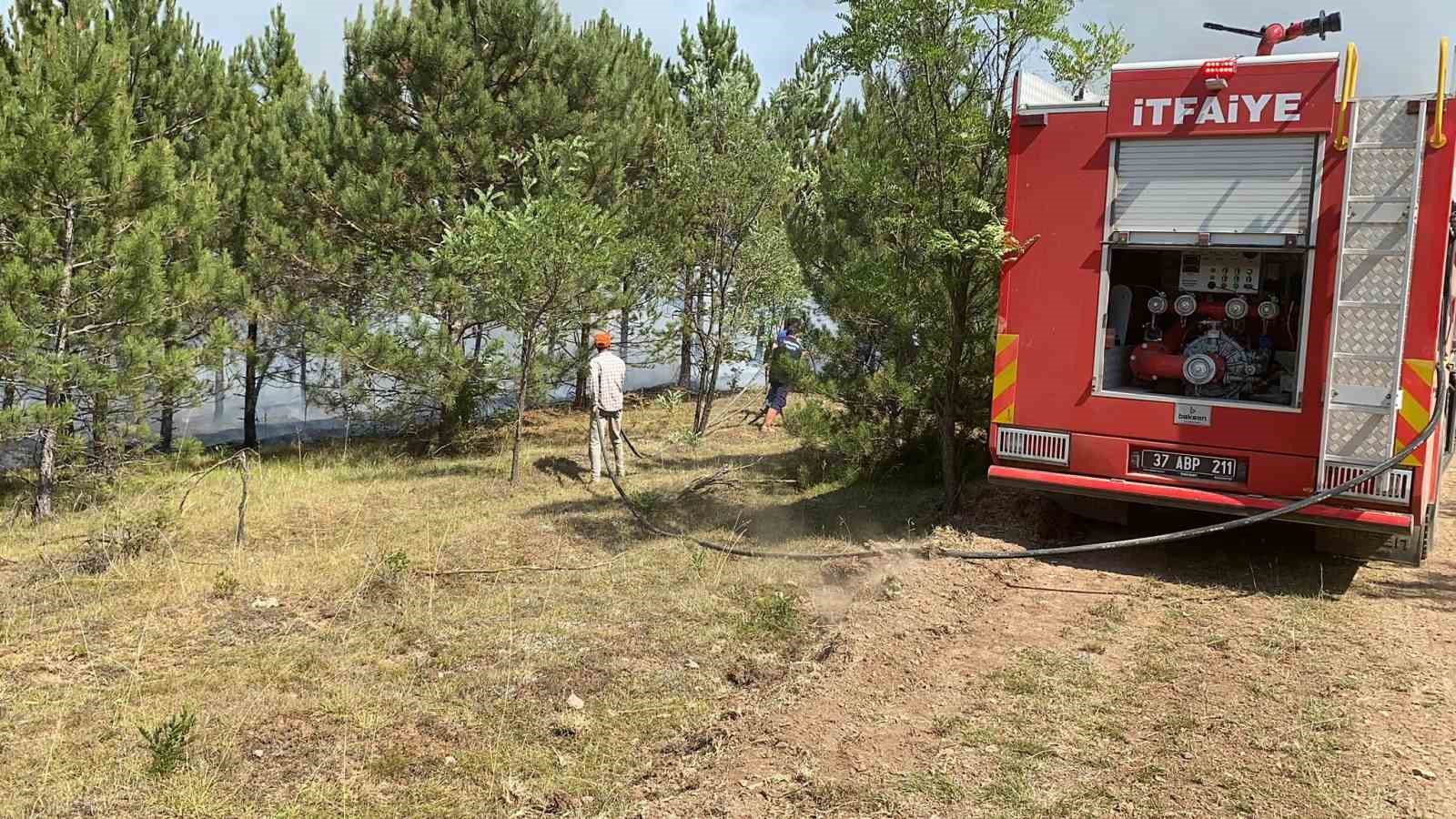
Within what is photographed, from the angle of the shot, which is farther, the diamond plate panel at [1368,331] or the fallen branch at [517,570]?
the fallen branch at [517,570]

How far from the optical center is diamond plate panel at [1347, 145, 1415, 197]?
233 inches

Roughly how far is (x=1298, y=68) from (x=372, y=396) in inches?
490

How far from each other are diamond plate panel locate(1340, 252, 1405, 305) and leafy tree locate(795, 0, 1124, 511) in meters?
2.11

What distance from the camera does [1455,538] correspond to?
8430mm

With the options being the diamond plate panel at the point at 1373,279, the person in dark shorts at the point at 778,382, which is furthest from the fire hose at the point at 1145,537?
the person in dark shorts at the point at 778,382

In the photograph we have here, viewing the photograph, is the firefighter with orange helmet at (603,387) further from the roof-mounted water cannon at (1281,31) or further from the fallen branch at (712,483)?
the roof-mounted water cannon at (1281,31)

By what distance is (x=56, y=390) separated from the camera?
1130cm

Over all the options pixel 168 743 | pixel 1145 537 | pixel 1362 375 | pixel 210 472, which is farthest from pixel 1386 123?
pixel 210 472

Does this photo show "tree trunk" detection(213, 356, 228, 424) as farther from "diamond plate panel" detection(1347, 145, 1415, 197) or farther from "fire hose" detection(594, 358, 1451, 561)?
"diamond plate panel" detection(1347, 145, 1415, 197)

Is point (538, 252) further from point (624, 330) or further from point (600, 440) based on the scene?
point (624, 330)

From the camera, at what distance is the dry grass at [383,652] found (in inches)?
172

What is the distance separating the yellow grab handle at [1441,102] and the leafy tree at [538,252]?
828cm

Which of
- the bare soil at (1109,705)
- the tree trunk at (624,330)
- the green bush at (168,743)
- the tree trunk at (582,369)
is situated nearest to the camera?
the bare soil at (1109,705)

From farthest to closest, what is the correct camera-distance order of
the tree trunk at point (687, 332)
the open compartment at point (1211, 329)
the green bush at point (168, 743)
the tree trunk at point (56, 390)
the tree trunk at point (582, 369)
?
the tree trunk at point (687, 332)
the tree trunk at point (582, 369)
the tree trunk at point (56, 390)
the open compartment at point (1211, 329)
the green bush at point (168, 743)
